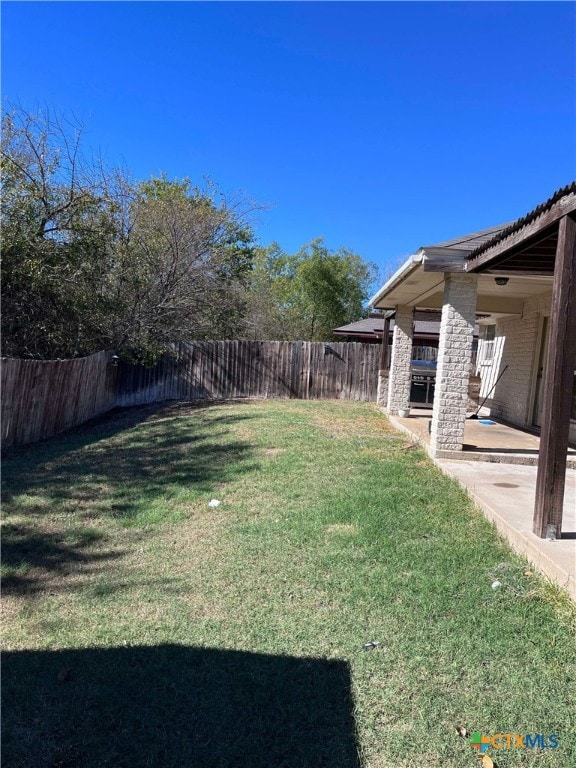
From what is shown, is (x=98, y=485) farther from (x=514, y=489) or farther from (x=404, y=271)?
(x=404, y=271)

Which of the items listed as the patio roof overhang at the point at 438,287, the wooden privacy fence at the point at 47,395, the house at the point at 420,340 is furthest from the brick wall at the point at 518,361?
the wooden privacy fence at the point at 47,395

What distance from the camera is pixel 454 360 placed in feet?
24.3

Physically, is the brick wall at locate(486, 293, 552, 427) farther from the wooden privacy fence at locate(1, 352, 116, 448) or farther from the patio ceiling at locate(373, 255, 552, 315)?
the wooden privacy fence at locate(1, 352, 116, 448)

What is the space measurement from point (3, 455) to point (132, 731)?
7364 millimetres

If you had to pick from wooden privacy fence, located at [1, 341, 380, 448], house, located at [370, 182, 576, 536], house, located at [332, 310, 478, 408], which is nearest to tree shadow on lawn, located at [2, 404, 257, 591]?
house, located at [370, 182, 576, 536]

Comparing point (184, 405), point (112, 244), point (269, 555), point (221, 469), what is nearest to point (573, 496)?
point (269, 555)

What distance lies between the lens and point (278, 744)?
7.79ft

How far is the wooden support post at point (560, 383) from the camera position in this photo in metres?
4.20

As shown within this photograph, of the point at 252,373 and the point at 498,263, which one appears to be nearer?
the point at 498,263

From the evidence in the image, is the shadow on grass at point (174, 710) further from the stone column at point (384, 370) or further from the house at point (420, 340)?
the stone column at point (384, 370)

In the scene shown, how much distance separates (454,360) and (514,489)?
2.16 m

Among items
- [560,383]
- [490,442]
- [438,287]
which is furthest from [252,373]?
[560,383]

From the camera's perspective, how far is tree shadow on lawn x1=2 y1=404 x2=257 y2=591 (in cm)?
469

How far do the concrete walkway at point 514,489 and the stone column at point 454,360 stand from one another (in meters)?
0.35
